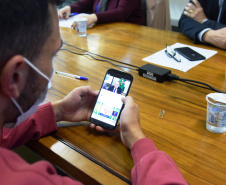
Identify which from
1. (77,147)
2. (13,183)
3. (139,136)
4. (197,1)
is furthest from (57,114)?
(197,1)

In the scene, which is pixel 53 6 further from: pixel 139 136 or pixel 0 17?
pixel 139 136

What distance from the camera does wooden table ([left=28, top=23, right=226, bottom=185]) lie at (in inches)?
22.0

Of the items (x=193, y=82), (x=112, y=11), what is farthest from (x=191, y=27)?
(x=112, y=11)

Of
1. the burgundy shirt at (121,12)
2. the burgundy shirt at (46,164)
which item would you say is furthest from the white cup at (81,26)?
the burgundy shirt at (46,164)

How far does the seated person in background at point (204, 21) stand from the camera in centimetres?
127

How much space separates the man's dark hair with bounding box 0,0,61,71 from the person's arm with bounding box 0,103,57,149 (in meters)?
0.27

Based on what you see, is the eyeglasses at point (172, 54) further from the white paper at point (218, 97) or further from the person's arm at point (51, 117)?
the person's arm at point (51, 117)

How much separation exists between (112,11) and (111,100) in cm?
134

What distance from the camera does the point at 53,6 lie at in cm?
52

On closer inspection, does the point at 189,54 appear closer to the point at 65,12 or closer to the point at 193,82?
the point at 193,82

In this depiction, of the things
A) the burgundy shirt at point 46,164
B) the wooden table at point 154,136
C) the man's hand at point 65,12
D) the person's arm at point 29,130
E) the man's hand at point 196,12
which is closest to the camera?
the burgundy shirt at point 46,164

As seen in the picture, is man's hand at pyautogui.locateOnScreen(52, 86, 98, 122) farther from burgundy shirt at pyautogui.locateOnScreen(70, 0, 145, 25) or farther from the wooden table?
burgundy shirt at pyautogui.locateOnScreen(70, 0, 145, 25)

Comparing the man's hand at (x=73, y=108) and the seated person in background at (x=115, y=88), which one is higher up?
the seated person in background at (x=115, y=88)

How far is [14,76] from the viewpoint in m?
0.44
